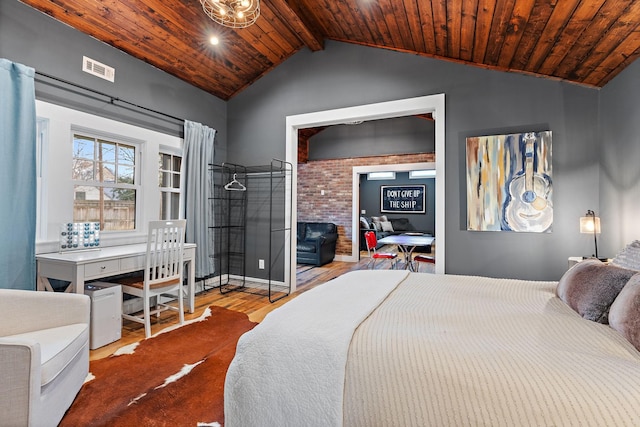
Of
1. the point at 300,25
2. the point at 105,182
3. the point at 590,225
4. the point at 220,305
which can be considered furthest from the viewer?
the point at 220,305

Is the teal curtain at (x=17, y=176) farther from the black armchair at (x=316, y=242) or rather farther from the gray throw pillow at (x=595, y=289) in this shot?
the black armchair at (x=316, y=242)

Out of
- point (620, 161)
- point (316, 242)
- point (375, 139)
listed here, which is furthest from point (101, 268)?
point (375, 139)

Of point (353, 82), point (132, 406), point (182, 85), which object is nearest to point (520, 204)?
point (353, 82)

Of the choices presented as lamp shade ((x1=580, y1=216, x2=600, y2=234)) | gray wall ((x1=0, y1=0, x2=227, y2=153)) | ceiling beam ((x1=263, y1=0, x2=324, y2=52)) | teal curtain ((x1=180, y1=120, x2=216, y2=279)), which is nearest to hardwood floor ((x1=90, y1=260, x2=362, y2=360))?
teal curtain ((x1=180, y1=120, x2=216, y2=279))

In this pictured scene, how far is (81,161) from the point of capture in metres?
3.12

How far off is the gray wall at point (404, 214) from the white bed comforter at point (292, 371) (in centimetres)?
884

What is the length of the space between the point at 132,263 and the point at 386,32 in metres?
3.52

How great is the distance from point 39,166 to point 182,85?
1.91m

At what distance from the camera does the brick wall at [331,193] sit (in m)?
7.16

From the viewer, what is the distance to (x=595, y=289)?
141 cm

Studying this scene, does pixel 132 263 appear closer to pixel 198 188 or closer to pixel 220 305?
pixel 220 305

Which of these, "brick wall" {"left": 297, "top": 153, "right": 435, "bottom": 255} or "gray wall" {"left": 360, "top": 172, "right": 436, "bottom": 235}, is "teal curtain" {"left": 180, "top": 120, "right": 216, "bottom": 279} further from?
"gray wall" {"left": 360, "top": 172, "right": 436, "bottom": 235}

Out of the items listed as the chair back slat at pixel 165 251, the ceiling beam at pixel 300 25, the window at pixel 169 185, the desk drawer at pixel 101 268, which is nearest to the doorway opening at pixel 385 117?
the ceiling beam at pixel 300 25

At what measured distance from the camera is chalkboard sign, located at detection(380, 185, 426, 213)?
995cm
